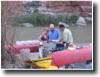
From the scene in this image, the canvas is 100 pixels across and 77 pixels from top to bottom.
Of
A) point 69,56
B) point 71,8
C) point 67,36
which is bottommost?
point 69,56

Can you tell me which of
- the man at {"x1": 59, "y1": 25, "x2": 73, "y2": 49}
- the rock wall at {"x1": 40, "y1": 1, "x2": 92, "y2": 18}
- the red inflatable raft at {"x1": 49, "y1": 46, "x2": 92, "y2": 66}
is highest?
the rock wall at {"x1": 40, "y1": 1, "x2": 92, "y2": 18}

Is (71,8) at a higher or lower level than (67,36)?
higher

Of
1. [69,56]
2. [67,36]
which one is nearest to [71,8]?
[67,36]

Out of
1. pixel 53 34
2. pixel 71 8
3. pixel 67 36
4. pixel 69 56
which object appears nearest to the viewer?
pixel 69 56

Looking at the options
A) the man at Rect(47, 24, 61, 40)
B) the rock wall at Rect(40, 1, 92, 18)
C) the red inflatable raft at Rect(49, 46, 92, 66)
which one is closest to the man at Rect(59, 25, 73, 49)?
the red inflatable raft at Rect(49, 46, 92, 66)

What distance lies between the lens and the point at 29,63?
2406mm

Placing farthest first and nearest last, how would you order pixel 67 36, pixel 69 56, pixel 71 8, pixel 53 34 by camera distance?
pixel 71 8 < pixel 53 34 < pixel 67 36 < pixel 69 56

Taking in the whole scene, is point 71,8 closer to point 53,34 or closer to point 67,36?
point 53,34

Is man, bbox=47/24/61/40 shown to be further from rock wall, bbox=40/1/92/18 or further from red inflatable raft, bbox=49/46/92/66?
rock wall, bbox=40/1/92/18

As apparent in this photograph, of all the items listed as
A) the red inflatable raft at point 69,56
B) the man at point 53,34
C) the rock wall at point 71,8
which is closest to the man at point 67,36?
the red inflatable raft at point 69,56

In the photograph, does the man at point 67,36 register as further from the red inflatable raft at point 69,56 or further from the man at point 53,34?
the man at point 53,34
